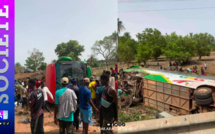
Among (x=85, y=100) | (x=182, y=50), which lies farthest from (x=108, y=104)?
(x=182, y=50)

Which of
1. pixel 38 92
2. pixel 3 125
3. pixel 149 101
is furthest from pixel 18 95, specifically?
pixel 149 101

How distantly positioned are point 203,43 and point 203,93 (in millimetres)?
23016

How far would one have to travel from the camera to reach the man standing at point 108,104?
2848 mm

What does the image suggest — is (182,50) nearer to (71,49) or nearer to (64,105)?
(71,49)

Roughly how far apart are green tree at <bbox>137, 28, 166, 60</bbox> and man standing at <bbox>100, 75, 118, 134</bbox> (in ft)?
82.5

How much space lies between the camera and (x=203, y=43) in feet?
84.1

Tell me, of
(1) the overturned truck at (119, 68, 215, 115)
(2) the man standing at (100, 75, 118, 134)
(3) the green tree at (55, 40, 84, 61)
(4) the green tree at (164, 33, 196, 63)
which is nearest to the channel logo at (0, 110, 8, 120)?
(2) the man standing at (100, 75, 118, 134)

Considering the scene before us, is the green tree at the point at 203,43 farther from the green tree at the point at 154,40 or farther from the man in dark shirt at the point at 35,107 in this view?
the man in dark shirt at the point at 35,107

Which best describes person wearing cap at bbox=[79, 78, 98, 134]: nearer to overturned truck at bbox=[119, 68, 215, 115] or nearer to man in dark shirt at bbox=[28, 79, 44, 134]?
man in dark shirt at bbox=[28, 79, 44, 134]

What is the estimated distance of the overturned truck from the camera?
5.62 meters

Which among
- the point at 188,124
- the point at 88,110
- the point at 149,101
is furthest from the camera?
the point at 149,101

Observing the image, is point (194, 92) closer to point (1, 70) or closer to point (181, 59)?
point (1, 70)

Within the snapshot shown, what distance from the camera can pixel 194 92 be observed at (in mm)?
5809

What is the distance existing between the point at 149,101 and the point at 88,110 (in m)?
4.98
